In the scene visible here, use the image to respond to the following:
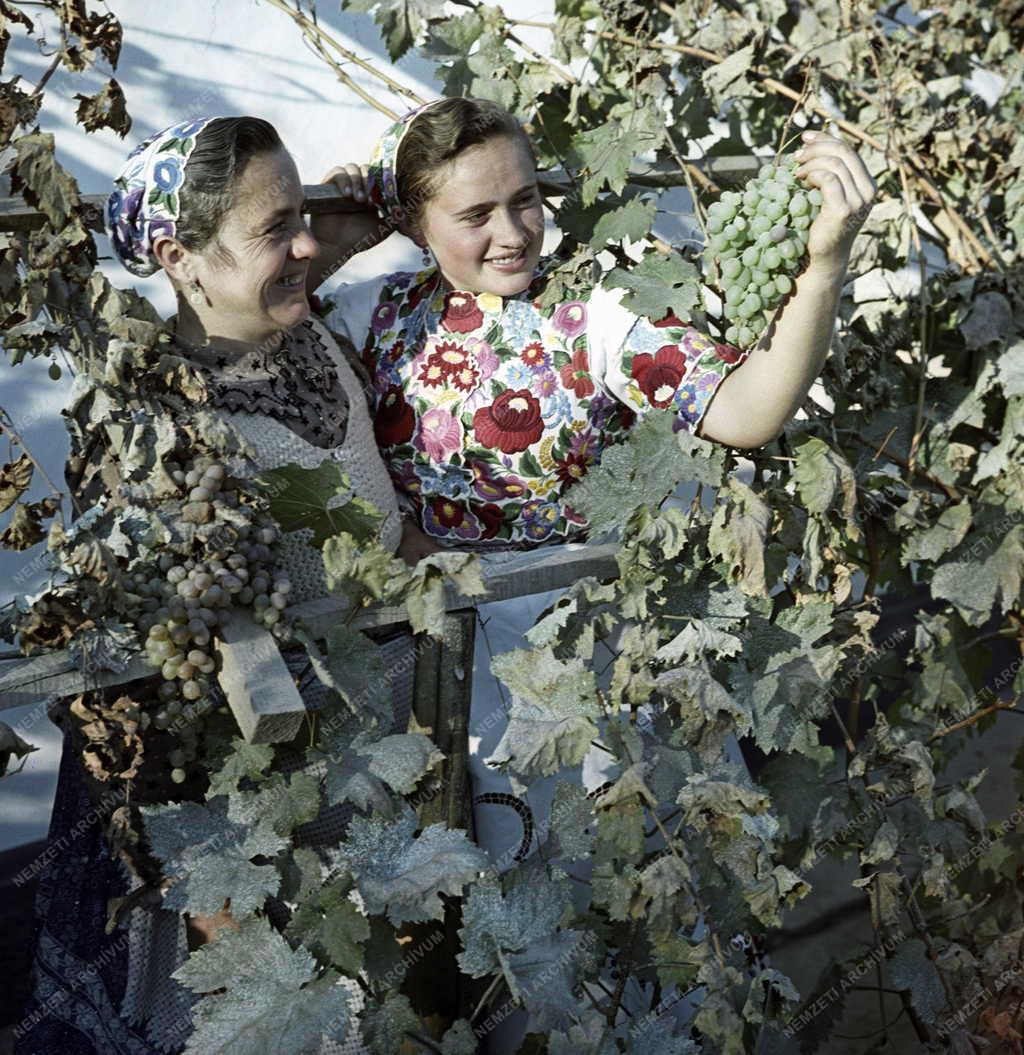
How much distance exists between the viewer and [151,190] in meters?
1.95

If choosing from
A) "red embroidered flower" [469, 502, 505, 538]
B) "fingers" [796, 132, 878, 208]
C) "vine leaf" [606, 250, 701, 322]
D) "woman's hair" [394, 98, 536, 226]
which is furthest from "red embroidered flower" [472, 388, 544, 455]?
"fingers" [796, 132, 878, 208]

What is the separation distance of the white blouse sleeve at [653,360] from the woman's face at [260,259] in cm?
46

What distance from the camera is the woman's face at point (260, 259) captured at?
1.97 metres

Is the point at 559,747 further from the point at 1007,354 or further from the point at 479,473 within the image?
the point at 1007,354

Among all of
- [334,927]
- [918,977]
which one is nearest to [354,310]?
[334,927]

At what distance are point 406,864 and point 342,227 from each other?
3.56ft

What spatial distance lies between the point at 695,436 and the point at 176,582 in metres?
0.80

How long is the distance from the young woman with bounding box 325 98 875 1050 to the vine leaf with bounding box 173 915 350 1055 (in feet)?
1.69

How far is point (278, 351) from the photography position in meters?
2.11

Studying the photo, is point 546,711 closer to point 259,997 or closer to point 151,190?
point 259,997

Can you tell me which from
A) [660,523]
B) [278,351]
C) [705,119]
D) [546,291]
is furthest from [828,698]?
[705,119]

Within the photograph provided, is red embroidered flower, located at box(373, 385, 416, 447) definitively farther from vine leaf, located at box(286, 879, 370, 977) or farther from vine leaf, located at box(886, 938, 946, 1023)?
vine leaf, located at box(886, 938, 946, 1023)

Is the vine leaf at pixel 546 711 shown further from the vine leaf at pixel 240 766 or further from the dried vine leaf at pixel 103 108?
the dried vine leaf at pixel 103 108

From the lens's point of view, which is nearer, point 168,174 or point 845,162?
point 845,162
